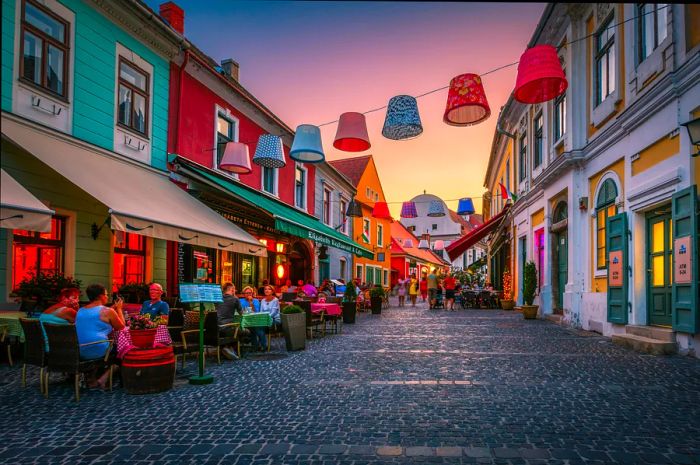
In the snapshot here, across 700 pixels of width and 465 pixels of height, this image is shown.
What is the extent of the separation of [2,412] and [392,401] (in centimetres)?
395

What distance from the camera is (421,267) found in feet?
179

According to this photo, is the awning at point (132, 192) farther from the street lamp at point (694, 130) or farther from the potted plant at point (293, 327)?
the street lamp at point (694, 130)

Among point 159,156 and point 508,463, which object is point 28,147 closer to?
point 159,156

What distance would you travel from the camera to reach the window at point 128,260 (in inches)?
422

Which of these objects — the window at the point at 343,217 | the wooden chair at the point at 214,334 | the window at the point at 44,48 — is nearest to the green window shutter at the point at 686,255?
the wooden chair at the point at 214,334

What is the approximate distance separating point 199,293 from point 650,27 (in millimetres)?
9404

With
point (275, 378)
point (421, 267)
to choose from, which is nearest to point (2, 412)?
point (275, 378)

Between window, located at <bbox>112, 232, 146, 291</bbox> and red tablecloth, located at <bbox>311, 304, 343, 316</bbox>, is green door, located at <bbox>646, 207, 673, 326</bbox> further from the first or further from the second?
window, located at <bbox>112, 232, 146, 291</bbox>

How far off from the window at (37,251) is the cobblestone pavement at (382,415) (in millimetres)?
1807

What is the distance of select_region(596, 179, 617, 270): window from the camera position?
11586 mm

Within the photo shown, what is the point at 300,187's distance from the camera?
70.4ft

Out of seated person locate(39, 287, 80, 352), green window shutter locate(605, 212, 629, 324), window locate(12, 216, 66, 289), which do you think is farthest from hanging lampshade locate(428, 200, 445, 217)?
seated person locate(39, 287, 80, 352)

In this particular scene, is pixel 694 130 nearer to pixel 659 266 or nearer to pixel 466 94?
pixel 466 94

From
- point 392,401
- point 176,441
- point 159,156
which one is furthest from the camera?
point 159,156
